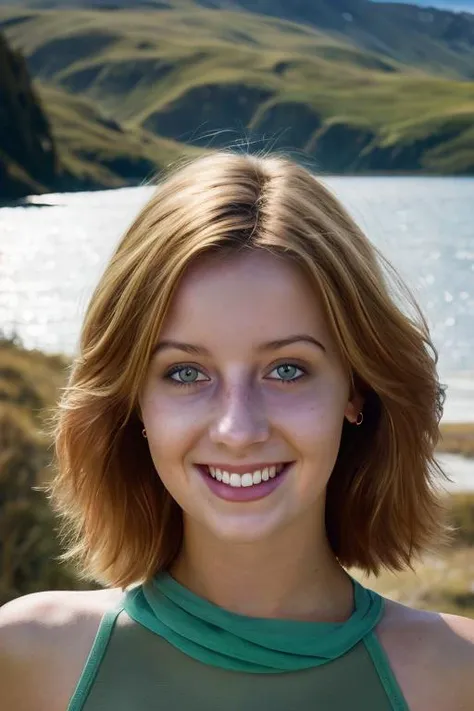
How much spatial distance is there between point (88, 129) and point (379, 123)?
6568cm

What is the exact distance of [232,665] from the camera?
83.7 inches

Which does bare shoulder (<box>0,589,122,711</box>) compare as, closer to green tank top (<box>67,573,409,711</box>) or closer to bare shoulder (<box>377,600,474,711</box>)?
green tank top (<box>67,573,409,711</box>)

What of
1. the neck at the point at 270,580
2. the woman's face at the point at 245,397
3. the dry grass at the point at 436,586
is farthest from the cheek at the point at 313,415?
the dry grass at the point at 436,586

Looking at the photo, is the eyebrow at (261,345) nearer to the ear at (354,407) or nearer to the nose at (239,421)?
the nose at (239,421)

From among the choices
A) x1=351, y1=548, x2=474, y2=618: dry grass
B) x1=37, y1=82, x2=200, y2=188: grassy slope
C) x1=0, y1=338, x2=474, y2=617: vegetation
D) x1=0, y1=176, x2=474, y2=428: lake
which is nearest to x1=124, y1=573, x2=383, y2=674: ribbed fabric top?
x1=0, y1=338, x2=474, y2=617: vegetation

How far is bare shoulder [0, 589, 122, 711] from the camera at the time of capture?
2.17 metres

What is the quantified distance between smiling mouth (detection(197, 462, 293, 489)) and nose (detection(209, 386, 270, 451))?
0.07 metres

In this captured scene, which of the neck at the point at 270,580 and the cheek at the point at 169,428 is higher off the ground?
the cheek at the point at 169,428

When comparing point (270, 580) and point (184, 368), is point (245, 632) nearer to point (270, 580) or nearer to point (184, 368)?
point (270, 580)

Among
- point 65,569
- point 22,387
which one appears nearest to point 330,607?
point 65,569

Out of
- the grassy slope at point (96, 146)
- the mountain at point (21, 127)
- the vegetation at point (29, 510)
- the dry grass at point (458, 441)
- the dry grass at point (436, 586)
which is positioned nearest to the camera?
the vegetation at point (29, 510)

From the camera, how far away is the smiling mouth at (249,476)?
2062 millimetres

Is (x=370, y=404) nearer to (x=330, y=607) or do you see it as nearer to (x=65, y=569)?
(x=330, y=607)

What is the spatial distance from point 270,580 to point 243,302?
Result: 0.64 metres
